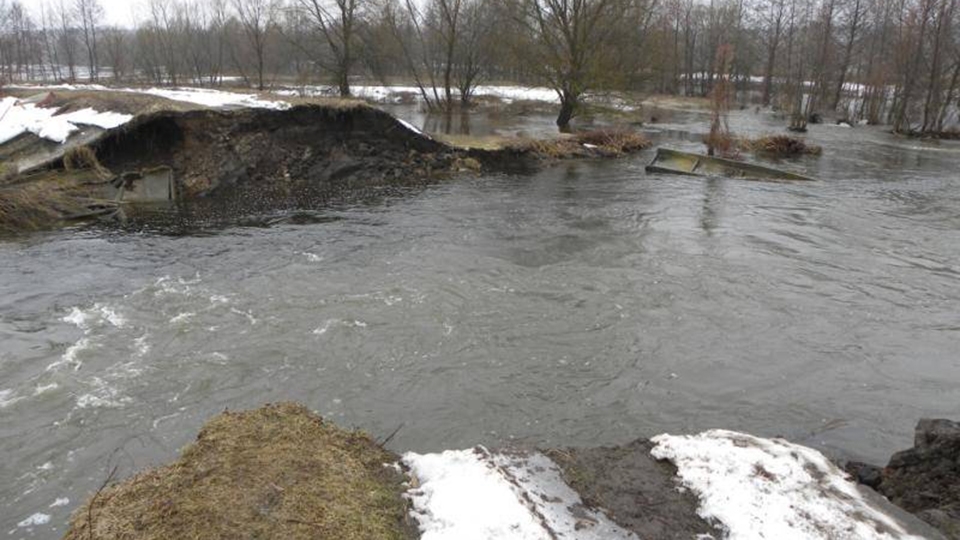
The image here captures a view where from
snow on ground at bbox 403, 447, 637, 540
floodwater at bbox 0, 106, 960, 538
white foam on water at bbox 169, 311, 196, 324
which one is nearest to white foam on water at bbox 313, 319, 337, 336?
floodwater at bbox 0, 106, 960, 538

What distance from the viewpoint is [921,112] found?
39.6 m

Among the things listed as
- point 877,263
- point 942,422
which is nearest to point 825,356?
point 942,422

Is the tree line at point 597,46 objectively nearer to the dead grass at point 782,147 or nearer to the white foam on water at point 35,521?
the dead grass at point 782,147

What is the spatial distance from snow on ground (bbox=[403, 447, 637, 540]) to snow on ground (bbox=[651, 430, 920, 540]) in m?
0.79

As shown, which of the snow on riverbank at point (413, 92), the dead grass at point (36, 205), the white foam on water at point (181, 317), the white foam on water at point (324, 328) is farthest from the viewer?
the snow on riverbank at point (413, 92)

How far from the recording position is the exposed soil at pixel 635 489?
3.86 meters

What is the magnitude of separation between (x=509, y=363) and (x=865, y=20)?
71.3m

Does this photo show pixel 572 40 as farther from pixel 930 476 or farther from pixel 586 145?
pixel 930 476

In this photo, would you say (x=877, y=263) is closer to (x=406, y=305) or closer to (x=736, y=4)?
(x=406, y=305)

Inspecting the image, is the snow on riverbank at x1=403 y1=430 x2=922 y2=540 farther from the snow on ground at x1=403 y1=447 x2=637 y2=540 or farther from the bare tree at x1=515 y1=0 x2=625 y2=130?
the bare tree at x1=515 y1=0 x2=625 y2=130

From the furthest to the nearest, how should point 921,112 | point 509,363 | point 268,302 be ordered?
point 921,112
point 268,302
point 509,363

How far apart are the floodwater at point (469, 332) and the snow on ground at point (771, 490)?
51.8 inches

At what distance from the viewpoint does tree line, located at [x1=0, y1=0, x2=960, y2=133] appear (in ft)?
98.8

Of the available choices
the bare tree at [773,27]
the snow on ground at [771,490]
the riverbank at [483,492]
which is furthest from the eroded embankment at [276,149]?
the bare tree at [773,27]
